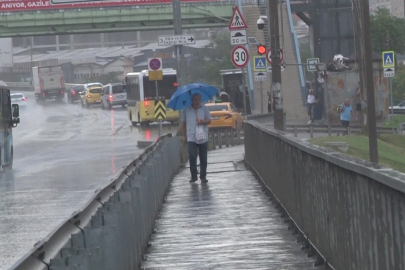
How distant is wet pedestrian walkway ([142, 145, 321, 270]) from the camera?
9266 mm

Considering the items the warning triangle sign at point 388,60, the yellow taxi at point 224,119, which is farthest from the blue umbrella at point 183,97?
the yellow taxi at point 224,119

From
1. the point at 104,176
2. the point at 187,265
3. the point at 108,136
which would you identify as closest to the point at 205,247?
the point at 187,265

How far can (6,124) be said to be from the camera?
2795cm

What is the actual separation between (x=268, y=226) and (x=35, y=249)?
281 inches

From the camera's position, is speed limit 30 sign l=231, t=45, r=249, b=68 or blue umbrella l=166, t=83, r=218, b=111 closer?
blue umbrella l=166, t=83, r=218, b=111

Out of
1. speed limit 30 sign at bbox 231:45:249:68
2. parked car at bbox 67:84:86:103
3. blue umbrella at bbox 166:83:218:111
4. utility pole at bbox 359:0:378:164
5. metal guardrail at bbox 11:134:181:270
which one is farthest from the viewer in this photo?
parked car at bbox 67:84:86:103

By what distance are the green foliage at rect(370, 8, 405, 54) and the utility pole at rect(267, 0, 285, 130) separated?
4210 cm

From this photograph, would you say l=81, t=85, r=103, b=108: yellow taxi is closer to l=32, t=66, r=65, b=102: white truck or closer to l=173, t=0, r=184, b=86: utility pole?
l=32, t=66, r=65, b=102: white truck

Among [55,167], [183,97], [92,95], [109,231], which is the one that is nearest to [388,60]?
[55,167]

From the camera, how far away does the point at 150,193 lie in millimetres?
11430

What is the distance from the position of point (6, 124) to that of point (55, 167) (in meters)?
1.91

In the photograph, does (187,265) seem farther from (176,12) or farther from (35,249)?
(176,12)

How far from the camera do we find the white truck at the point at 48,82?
87375mm

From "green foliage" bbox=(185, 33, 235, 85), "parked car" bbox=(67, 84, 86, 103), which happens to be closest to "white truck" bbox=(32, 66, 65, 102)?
"parked car" bbox=(67, 84, 86, 103)
